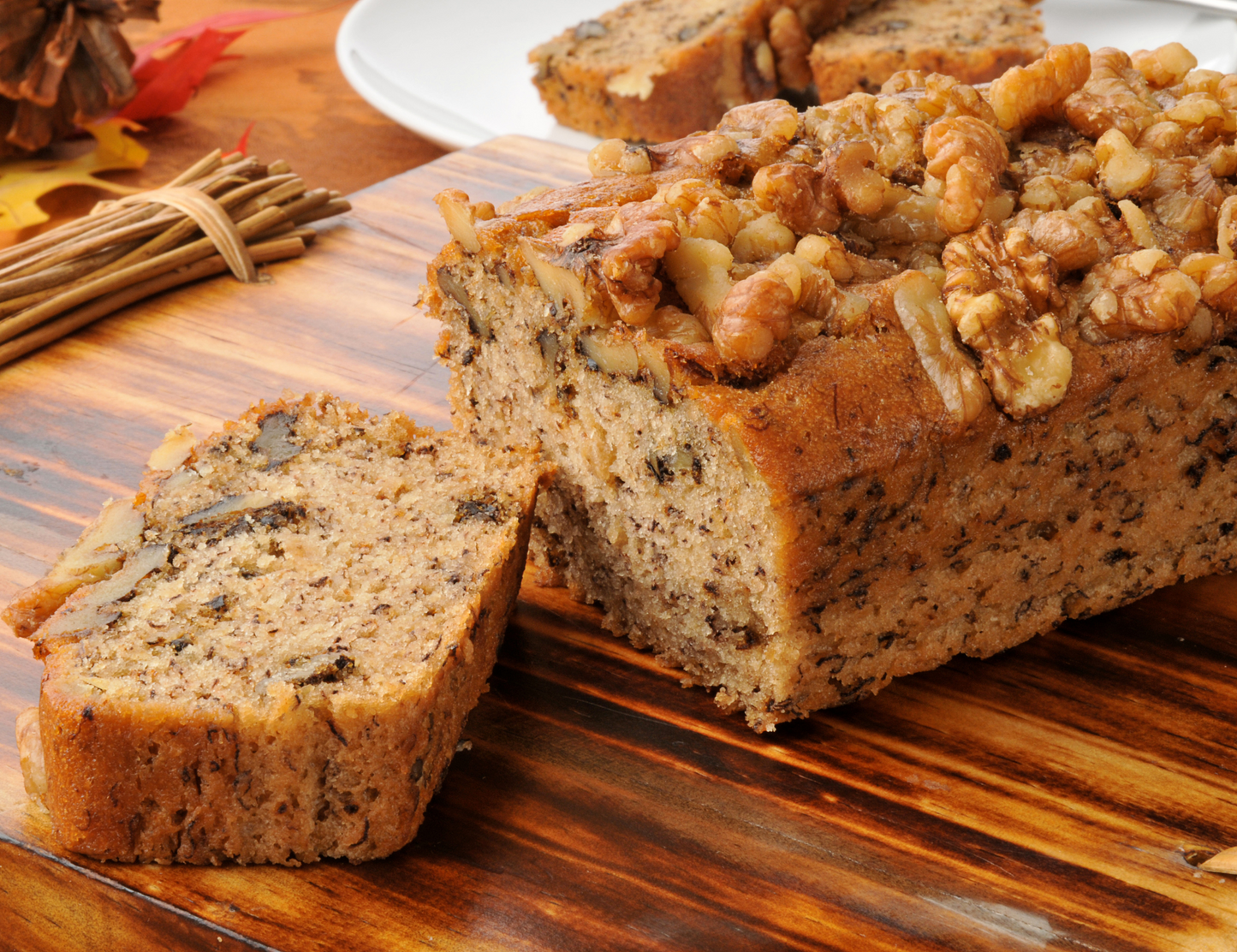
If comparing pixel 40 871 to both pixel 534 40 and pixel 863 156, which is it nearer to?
pixel 863 156

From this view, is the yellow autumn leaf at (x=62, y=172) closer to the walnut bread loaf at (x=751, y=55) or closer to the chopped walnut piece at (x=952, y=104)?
the walnut bread loaf at (x=751, y=55)

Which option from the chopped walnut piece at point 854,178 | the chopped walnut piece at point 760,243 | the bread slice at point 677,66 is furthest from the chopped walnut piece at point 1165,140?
the bread slice at point 677,66

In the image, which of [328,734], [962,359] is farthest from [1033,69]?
[328,734]

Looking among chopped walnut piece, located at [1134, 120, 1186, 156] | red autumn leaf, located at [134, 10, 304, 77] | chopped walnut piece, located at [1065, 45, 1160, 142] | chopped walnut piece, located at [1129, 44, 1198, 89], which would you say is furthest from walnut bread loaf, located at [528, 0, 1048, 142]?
chopped walnut piece, located at [1134, 120, 1186, 156]

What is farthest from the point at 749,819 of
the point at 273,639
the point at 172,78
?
the point at 172,78

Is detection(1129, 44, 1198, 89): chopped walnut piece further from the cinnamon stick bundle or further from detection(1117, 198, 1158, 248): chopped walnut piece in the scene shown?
the cinnamon stick bundle

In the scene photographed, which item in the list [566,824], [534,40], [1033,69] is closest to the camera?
[566,824]
